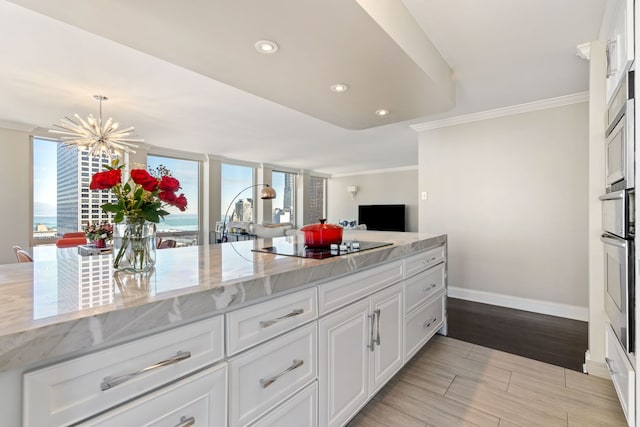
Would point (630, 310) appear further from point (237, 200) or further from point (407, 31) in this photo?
point (237, 200)

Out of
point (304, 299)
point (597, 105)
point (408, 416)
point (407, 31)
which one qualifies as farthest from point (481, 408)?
point (407, 31)

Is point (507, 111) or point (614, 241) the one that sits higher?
point (507, 111)

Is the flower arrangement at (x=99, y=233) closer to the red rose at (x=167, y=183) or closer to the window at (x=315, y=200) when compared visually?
the red rose at (x=167, y=183)

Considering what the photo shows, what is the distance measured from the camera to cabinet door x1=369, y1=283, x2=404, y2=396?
1691 millimetres

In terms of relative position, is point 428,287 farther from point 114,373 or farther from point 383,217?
point 383,217

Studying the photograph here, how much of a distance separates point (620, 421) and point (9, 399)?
2.59m

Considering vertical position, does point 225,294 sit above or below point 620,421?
Answer: above

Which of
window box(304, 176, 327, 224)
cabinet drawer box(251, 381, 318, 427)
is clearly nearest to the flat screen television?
window box(304, 176, 327, 224)

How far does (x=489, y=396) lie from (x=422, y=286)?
0.76 meters

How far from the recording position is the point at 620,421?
1661 millimetres

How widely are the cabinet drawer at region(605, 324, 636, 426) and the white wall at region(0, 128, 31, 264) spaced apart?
6227 millimetres

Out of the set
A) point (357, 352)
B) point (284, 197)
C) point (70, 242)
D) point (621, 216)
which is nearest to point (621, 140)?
point (621, 216)

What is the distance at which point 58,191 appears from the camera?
471 cm

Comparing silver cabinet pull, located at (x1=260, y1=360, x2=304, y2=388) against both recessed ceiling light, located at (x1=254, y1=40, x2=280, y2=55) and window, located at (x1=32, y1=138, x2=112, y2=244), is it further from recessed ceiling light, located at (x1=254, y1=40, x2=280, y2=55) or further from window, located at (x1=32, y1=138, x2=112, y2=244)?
window, located at (x1=32, y1=138, x2=112, y2=244)
